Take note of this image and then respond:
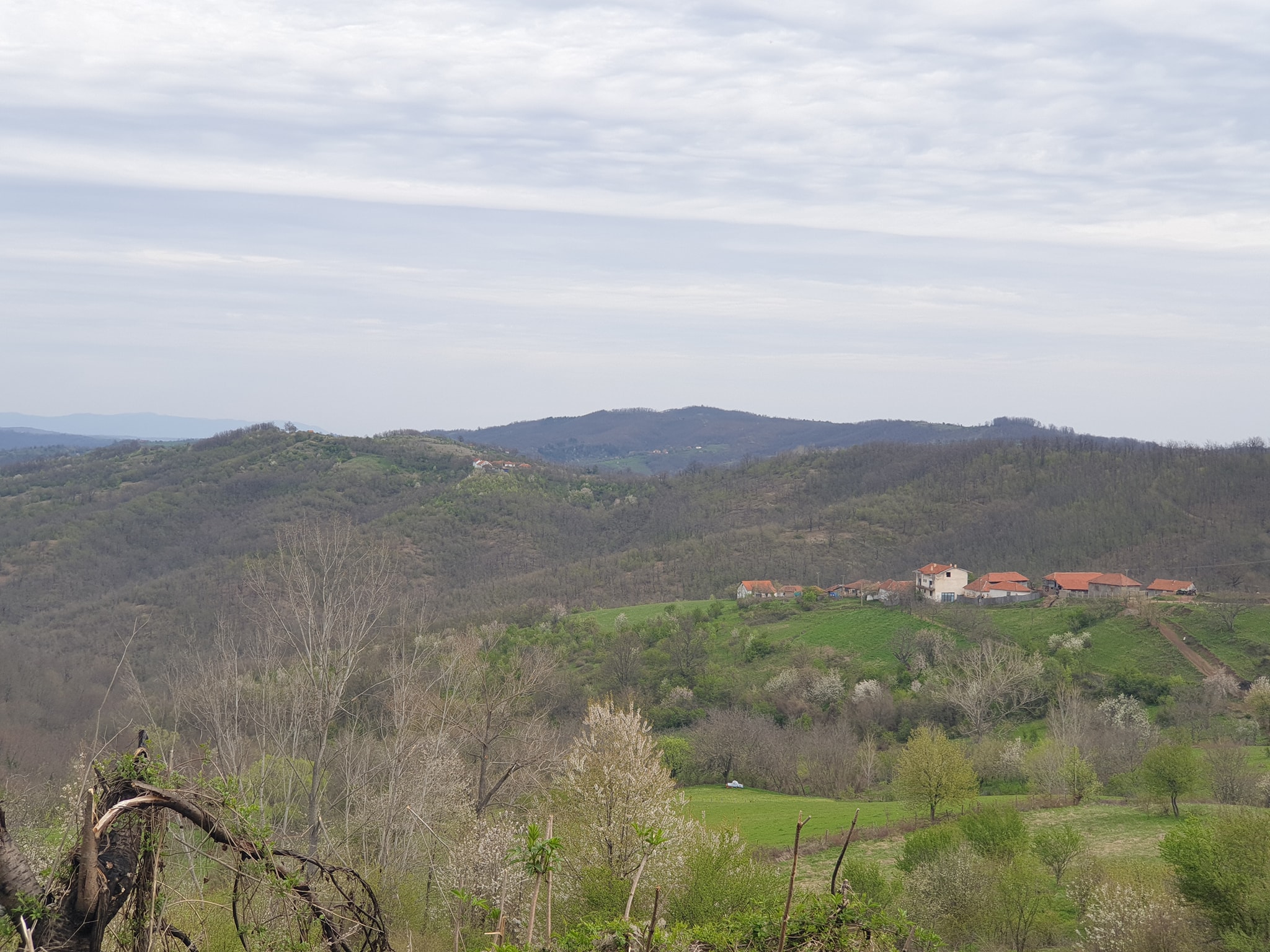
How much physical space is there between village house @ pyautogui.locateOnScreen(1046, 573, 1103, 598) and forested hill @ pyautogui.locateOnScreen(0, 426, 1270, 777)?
941 cm

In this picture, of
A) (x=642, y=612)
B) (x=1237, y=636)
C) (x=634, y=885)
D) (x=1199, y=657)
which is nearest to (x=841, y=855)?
(x=634, y=885)

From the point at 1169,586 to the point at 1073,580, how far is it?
7214mm

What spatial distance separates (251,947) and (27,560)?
4882 inches

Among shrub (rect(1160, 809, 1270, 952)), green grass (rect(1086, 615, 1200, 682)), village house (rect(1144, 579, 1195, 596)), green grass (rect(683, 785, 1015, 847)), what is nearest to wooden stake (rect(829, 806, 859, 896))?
shrub (rect(1160, 809, 1270, 952))

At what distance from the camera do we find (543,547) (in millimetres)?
123875

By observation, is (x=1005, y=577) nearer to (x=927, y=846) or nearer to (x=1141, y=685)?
(x=1141, y=685)

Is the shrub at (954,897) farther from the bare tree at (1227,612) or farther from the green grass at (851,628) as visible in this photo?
the bare tree at (1227,612)

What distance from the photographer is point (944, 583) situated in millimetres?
78688

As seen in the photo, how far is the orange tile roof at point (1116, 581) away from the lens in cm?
7262

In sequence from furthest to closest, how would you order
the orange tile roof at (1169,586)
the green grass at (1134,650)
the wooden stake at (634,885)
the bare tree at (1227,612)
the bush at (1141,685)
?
the orange tile roof at (1169,586) < the bare tree at (1227,612) < the green grass at (1134,650) < the bush at (1141,685) < the wooden stake at (634,885)

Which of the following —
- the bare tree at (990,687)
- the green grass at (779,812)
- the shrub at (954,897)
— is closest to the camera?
the shrub at (954,897)

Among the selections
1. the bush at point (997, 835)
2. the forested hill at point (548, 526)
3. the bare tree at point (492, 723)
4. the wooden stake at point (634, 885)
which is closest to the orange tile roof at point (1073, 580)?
the forested hill at point (548, 526)

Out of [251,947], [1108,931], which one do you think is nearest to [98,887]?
[251,947]

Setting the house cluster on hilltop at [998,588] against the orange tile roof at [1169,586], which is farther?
the house cluster on hilltop at [998,588]
